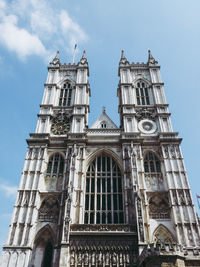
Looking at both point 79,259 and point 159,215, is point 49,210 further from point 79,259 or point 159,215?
point 159,215

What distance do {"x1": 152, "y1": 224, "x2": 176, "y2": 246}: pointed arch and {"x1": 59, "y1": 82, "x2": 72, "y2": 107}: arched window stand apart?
1741cm

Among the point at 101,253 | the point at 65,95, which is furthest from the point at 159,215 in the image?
the point at 65,95

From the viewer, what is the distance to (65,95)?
30.0 m

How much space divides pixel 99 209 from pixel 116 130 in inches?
353

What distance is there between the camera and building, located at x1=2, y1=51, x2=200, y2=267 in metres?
17.7

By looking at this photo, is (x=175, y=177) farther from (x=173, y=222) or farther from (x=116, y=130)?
(x=116, y=130)

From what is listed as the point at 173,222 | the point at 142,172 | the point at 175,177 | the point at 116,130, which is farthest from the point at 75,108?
the point at 173,222

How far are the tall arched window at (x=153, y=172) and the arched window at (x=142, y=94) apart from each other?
25.2 feet

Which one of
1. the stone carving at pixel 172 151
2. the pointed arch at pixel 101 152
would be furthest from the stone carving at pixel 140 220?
→ the stone carving at pixel 172 151

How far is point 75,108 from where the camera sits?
27516 mm

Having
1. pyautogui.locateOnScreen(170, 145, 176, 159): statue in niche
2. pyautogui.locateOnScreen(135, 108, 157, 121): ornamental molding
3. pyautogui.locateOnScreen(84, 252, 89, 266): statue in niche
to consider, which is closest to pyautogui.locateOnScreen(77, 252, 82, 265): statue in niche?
pyautogui.locateOnScreen(84, 252, 89, 266): statue in niche

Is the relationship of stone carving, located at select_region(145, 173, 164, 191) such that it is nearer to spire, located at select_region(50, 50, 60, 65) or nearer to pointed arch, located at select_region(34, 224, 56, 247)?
pointed arch, located at select_region(34, 224, 56, 247)

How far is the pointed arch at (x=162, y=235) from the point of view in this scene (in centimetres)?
1898

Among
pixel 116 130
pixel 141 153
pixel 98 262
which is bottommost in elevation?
pixel 98 262
